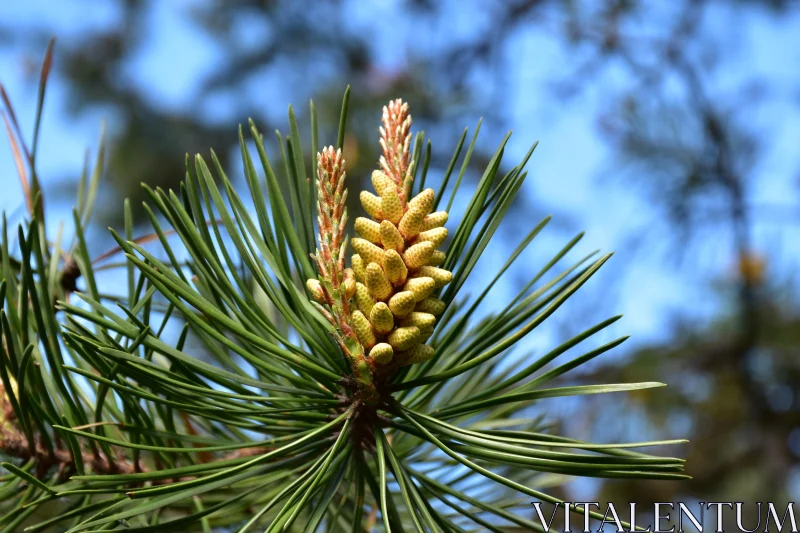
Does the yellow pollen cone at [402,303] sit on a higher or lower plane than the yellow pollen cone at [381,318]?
higher

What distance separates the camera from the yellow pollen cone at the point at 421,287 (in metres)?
0.31

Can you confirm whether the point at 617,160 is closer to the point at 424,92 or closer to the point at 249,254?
the point at 424,92

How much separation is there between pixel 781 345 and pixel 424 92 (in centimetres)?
96

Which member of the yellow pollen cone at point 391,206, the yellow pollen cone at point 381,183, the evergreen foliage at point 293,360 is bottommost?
the evergreen foliage at point 293,360

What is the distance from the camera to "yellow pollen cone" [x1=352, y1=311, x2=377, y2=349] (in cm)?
31

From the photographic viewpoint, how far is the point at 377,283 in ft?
1.01

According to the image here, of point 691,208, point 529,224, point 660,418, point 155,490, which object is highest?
point 529,224

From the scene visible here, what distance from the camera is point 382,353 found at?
304mm

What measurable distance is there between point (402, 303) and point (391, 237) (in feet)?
0.10

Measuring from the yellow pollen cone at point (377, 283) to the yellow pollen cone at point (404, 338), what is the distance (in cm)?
2

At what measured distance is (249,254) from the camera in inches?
13.1

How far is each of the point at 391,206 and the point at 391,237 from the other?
2 cm

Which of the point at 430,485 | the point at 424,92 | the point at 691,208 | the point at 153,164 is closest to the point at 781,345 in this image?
the point at 691,208

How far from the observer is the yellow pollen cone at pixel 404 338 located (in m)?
0.31
